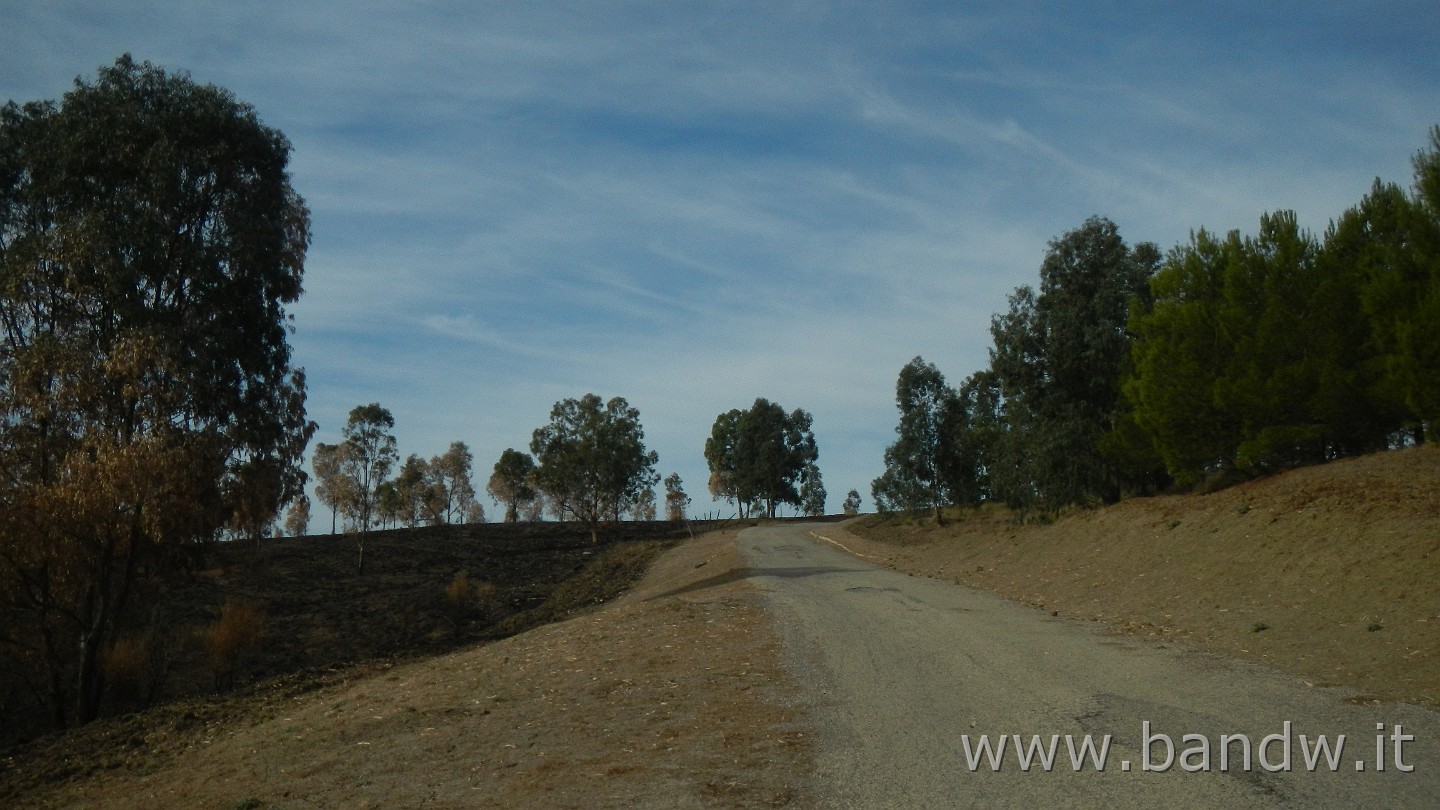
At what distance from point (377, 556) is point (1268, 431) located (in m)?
35.4

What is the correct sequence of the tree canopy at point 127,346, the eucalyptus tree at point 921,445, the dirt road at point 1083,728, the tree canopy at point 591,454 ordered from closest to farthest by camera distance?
the dirt road at point 1083,728
the tree canopy at point 127,346
the eucalyptus tree at point 921,445
the tree canopy at point 591,454

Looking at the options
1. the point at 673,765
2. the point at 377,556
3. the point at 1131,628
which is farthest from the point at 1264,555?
the point at 377,556

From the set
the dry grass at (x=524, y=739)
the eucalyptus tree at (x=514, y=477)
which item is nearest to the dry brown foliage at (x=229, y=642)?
the dry grass at (x=524, y=739)

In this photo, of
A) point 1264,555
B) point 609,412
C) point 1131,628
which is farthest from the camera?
point 609,412

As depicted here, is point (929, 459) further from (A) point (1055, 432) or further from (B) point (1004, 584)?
(B) point (1004, 584)

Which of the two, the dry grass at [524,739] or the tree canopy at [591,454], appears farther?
the tree canopy at [591,454]

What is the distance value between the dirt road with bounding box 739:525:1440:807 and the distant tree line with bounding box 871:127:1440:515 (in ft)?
42.4

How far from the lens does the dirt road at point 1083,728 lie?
242 inches

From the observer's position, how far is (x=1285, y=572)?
14.3 meters

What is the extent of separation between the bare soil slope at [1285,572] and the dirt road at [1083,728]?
1001 mm

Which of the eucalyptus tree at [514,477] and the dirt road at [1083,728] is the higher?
the eucalyptus tree at [514,477]

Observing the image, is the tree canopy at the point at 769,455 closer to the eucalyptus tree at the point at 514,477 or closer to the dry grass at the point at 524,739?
the eucalyptus tree at the point at 514,477

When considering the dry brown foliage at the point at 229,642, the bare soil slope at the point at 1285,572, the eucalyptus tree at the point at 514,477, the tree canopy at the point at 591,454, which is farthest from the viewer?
the eucalyptus tree at the point at 514,477

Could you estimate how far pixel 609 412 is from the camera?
62.0 meters
